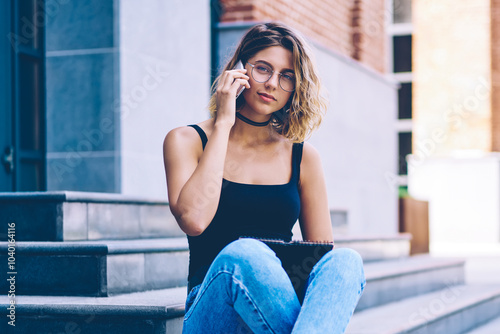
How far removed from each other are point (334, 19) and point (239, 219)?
5295mm

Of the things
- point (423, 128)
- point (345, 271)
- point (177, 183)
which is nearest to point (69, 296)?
point (177, 183)

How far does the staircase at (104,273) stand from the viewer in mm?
2740

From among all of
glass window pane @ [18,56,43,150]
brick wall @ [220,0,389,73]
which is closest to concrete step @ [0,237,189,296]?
glass window pane @ [18,56,43,150]

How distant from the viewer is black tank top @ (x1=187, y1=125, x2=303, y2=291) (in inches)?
101

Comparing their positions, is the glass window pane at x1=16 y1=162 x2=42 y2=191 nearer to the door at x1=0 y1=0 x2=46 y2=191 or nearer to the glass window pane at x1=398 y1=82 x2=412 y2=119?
the door at x1=0 y1=0 x2=46 y2=191

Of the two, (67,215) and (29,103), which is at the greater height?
(29,103)

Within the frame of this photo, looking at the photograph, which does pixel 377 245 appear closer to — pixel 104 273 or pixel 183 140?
pixel 104 273

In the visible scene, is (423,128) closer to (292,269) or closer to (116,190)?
(116,190)

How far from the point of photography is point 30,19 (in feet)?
15.6

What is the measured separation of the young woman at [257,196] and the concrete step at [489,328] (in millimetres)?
2675

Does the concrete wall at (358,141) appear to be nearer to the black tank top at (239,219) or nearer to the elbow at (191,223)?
the black tank top at (239,219)

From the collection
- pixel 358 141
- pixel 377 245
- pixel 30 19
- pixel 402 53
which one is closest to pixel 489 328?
pixel 377 245

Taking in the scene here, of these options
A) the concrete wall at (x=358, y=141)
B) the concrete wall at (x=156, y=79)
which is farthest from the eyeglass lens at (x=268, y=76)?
the concrete wall at (x=358, y=141)

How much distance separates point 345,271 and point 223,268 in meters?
0.38
